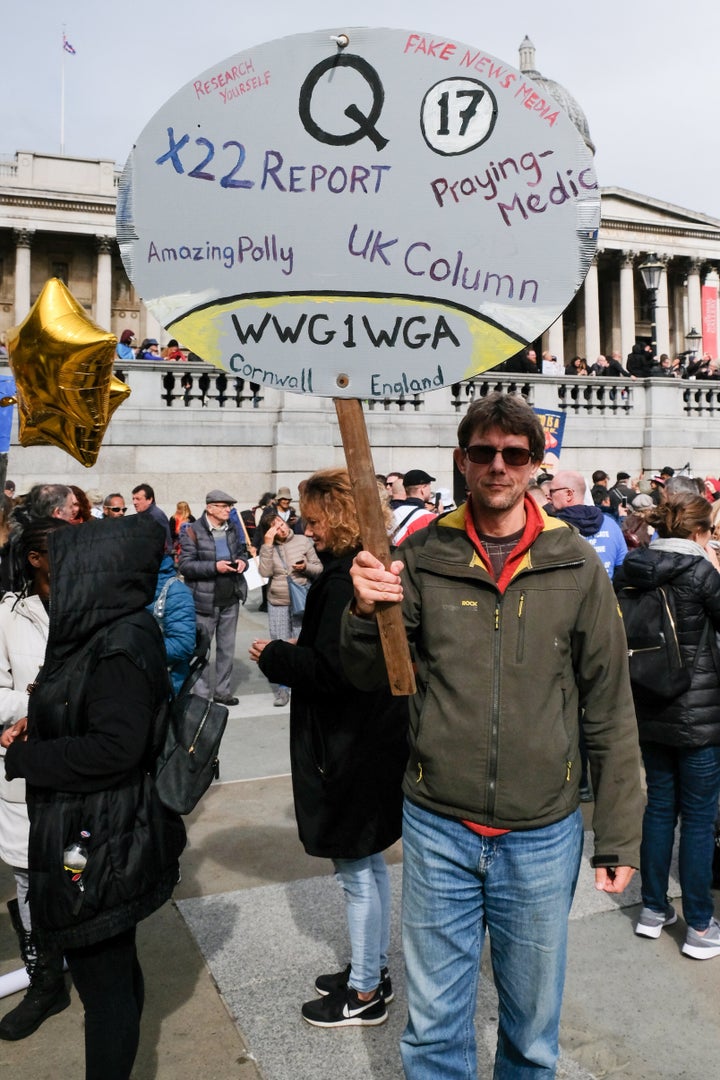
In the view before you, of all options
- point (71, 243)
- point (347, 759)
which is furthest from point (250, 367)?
point (71, 243)

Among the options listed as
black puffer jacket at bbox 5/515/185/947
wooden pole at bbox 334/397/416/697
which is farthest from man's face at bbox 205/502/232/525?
wooden pole at bbox 334/397/416/697

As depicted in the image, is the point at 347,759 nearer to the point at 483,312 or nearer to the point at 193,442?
the point at 483,312

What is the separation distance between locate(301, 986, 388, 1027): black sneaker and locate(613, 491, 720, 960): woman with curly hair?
51.8 inches

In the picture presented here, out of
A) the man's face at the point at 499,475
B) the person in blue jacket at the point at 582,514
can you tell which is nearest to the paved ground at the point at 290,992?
the man's face at the point at 499,475

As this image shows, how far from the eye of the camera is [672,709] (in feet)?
12.5

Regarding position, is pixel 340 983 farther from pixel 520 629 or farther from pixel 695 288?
pixel 695 288

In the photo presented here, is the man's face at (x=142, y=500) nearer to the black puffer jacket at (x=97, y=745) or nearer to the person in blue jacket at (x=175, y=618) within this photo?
the person in blue jacket at (x=175, y=618)

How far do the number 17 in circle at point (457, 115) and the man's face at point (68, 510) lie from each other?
2432 mm

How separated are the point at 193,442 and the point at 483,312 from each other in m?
15.4

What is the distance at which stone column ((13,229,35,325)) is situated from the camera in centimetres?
4477

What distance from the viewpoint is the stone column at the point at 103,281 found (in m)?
46.4

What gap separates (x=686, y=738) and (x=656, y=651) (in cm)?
37

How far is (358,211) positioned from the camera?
228 centimetres

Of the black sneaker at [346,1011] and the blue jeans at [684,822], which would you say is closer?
the black sneaker at [346,1011]
